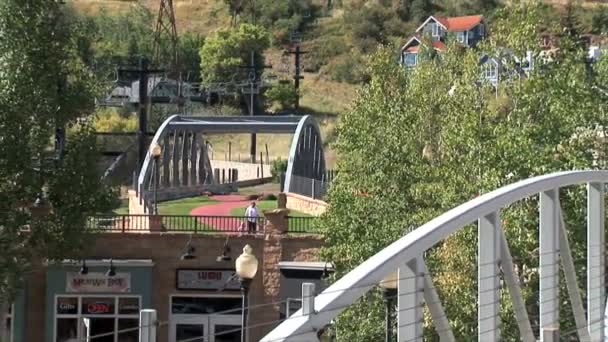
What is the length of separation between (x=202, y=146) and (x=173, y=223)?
1785 centimetres

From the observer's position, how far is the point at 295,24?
390ft

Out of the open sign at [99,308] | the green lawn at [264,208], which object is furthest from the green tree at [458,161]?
the green lawn at [264,208]

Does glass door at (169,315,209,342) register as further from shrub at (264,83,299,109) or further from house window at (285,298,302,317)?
shrub at (264,83,299,109)

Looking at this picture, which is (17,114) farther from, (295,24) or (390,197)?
(295,24)

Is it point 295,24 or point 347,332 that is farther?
point 295,24

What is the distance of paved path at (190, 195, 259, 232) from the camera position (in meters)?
28.9

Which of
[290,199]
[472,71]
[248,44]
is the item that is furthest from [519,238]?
[248,44]

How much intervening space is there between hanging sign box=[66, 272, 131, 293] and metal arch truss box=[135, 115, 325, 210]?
10725 millimetres

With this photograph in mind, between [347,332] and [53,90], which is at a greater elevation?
[53,90]

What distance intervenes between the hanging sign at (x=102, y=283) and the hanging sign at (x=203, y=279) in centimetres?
116

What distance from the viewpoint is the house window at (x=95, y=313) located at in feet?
89.1

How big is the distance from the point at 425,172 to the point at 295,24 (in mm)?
98315

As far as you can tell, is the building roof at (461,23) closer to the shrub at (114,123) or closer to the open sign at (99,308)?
the shrub at (114,123)

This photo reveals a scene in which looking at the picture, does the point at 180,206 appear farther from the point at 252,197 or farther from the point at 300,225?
the point at 300,225
